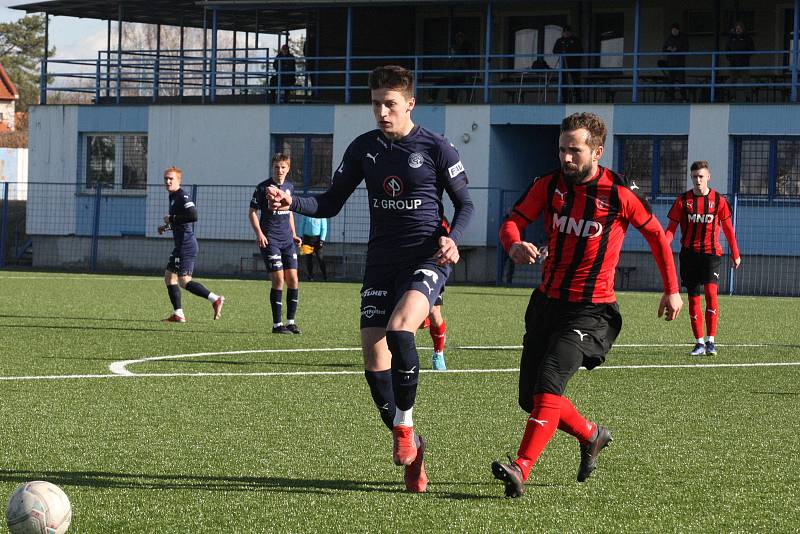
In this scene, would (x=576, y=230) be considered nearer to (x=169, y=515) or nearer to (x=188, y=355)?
(x=169, y=515)

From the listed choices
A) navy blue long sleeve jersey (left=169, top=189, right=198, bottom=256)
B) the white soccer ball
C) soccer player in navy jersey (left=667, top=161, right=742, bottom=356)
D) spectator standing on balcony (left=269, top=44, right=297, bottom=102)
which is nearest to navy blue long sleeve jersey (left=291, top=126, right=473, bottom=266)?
the white soccer ball

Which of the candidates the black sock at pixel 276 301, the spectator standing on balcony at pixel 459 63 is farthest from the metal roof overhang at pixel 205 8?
the black sock at pixel 276 301

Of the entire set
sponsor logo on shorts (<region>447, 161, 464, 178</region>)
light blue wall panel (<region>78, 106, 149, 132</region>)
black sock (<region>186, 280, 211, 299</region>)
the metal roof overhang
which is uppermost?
the metal roof overhang

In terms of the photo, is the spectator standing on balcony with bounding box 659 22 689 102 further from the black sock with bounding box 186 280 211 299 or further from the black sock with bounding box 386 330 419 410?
the black sock with bounding box 386 330 419 410

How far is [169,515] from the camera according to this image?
19.0 feet

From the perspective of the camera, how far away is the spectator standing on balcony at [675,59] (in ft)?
103

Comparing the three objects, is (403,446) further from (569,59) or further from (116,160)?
(116,160)

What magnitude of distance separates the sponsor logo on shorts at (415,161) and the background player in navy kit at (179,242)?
997 centimetres

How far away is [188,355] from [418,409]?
4.13 meters

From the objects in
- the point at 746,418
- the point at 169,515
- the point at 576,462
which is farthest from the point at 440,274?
the point at 746,418

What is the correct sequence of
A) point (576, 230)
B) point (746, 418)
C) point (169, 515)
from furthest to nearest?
point (746, 418) → point (576, 230) → point (169, 515)

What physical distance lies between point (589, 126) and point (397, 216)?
→ 1.12 m

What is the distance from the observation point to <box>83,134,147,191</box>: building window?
3622cm

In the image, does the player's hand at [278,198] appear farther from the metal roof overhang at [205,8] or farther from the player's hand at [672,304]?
the metal roof overhang at [205,8]
